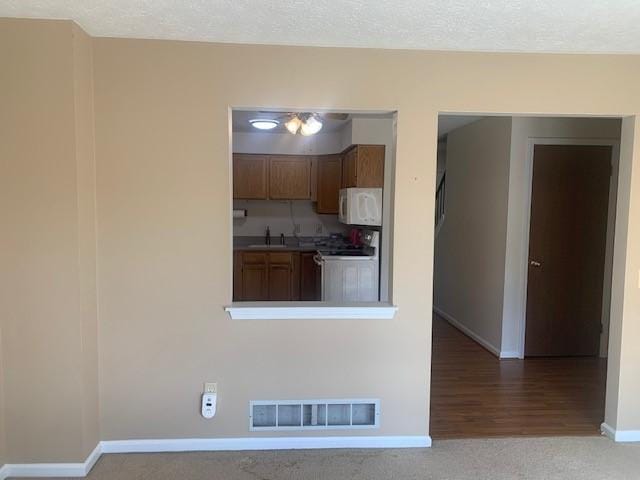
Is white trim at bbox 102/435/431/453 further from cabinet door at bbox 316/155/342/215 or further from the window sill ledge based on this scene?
cabinet door at bbox 316/155/342/215

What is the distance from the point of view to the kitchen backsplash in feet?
21.1

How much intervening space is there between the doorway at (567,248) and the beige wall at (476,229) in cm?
29

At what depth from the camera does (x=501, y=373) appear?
404 cm

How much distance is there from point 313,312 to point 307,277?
307 centimetres

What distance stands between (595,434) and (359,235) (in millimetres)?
3166

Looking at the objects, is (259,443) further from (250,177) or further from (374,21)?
(250,177)

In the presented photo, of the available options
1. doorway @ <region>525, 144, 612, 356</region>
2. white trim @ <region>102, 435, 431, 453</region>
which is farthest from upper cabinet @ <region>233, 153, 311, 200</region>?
white trim @ <region>102, 435, 431, 453</region>

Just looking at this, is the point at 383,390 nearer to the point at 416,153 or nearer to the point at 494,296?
the point at 416,153

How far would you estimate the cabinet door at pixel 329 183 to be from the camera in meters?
5.87

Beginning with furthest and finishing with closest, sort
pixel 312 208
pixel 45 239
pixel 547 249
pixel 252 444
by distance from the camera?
pixel 312 208, pixel 547 249, pixel 252 444, pixel 45 239

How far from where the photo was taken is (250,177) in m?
6.09

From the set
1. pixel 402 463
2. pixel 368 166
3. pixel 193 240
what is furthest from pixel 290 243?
pixel 402 463

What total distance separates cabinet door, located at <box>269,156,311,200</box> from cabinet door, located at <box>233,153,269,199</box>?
94mm

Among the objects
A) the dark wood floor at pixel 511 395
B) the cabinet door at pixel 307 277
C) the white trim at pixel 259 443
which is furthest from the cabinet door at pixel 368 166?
the white trim at pixel 259 443
